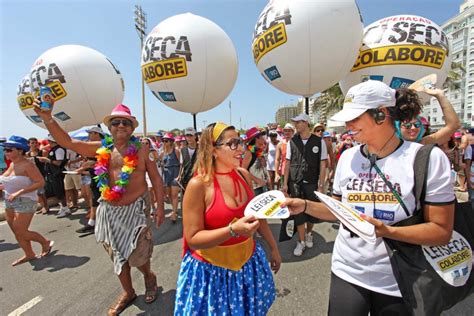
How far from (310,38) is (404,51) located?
47.6 inches

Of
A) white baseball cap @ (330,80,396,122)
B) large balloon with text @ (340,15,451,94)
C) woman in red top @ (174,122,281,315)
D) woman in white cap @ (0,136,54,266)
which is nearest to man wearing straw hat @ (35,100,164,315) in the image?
woman in red top @ (174,122,281,315)

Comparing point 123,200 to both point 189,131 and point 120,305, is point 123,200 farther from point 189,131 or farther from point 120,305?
point 189,131

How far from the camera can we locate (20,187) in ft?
10.8

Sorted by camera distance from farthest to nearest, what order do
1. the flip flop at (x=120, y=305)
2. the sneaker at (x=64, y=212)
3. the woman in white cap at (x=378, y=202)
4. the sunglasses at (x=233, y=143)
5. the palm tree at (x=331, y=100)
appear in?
1. the palm tree at (x=331, y=100)
2. the sneaker at (x=64, y=212)
3. the flip flop at (x=120, y=305)
4. the sunglasses at (x=233, y=143)
5. the woman in white cap at (x=378, y=202)

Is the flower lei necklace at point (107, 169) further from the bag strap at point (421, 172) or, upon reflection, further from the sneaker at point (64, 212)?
the sneaker at point (64, 212)

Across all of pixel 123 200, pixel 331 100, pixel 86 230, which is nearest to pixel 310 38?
pixel 123 200

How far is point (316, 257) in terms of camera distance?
10.5 ft

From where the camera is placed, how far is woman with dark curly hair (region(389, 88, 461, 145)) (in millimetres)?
1262

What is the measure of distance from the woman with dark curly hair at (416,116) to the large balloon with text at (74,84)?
4.92 m

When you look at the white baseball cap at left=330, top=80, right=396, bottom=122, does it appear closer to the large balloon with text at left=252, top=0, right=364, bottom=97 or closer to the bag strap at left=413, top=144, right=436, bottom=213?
the bag strap at left=413, top=144, right=436, bottom=213

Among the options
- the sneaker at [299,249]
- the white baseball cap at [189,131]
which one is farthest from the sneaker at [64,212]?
the sneaker at [299,249]

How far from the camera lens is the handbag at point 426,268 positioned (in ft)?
3.58

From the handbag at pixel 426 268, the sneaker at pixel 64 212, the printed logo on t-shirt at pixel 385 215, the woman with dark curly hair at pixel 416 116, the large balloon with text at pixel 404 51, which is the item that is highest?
the large balloon with text at pixel 404 51

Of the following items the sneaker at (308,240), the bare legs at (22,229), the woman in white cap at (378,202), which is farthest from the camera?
the sneaker at (308,240)
